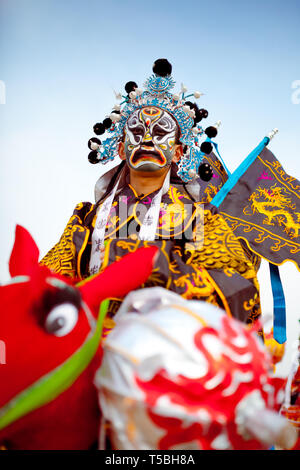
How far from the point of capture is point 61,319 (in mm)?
720

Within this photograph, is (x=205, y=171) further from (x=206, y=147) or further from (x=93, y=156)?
(x=93, y=156)

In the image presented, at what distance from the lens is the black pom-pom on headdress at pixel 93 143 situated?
75.2 inches

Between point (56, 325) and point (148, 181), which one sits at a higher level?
point (148, 181)

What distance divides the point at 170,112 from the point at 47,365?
4.40ft

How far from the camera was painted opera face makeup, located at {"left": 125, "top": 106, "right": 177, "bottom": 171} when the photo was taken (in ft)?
5.33

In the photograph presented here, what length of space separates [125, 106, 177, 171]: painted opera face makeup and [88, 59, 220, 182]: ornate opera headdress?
0.11 m

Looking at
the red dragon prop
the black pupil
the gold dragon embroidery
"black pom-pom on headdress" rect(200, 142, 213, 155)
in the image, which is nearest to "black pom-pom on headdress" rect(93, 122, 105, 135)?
"black pom-pom on headdress" rect(200, 142, 213, 155)

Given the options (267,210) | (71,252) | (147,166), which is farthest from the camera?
(267,210)

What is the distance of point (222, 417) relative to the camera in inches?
25.0

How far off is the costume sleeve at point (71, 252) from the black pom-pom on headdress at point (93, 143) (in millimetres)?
→ 475

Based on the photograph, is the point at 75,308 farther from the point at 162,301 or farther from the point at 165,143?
the point at 165,143

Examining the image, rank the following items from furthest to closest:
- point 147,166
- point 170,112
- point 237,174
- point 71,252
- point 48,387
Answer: point 237,174 < point 170,112 < point 147,166 < point 71,252 < point 48,387

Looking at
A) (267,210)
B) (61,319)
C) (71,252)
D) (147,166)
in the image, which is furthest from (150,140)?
(61,319)
